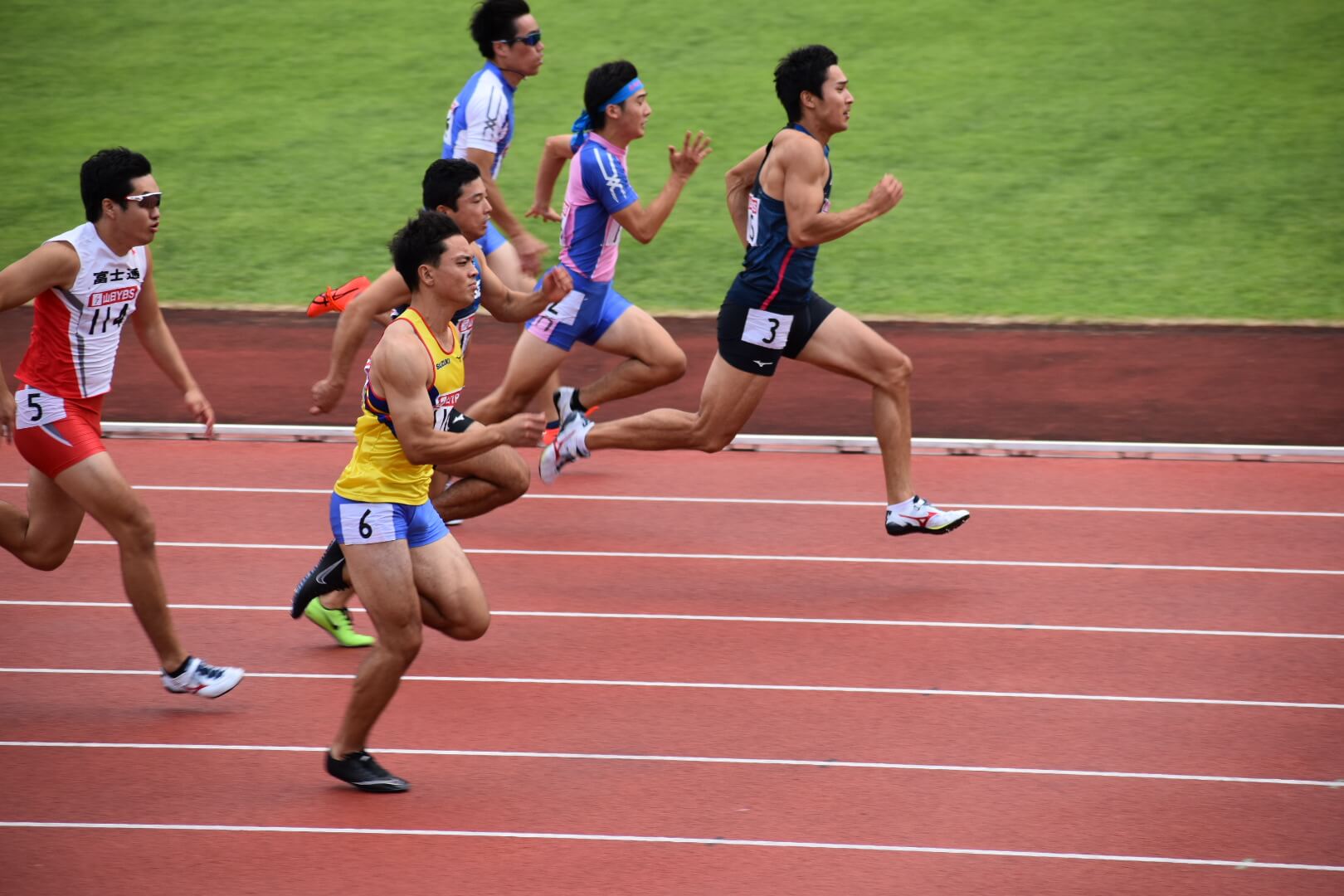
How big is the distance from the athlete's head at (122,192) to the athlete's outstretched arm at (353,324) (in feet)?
3.20

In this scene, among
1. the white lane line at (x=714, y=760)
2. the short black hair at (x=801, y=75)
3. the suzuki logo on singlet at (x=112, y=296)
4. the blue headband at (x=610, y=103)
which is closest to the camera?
the white lane line at (x=714, y=760)

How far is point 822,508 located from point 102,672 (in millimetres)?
3664

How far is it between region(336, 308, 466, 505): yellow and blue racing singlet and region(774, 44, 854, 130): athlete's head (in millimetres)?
2683

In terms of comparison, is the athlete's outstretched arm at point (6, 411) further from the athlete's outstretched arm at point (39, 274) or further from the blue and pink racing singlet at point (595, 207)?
the blue and pink racing singlet at point (595, 207)

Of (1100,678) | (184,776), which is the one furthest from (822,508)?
(184,776)

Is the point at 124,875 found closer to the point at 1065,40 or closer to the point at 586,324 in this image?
the point at 586,324

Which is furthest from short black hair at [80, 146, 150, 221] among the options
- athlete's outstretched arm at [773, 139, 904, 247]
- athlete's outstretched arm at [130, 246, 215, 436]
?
athlete's outstretched arm at [773, 139, 904, 247]

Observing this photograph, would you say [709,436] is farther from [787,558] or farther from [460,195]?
[460,195]

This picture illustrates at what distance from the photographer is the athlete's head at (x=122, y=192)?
5.99 metres

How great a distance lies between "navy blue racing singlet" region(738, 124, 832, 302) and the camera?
7.72 m

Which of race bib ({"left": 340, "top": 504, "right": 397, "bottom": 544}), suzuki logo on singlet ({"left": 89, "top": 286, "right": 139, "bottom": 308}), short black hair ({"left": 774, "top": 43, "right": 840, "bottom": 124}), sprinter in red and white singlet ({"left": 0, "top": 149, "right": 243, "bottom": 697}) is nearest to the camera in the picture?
race bib ({"left": 340, "top": 504, "right": 397, "bottom": 544})

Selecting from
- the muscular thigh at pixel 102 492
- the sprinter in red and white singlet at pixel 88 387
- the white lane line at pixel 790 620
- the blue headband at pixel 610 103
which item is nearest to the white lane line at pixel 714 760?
the sprinter in red and white singlet at pixel 88 387

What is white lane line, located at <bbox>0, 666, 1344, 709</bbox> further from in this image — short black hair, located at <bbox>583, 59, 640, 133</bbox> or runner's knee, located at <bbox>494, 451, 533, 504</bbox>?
short black hair, located at <bbox>583, 59, 640, 133</bbox>

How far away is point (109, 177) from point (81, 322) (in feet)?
1.75
